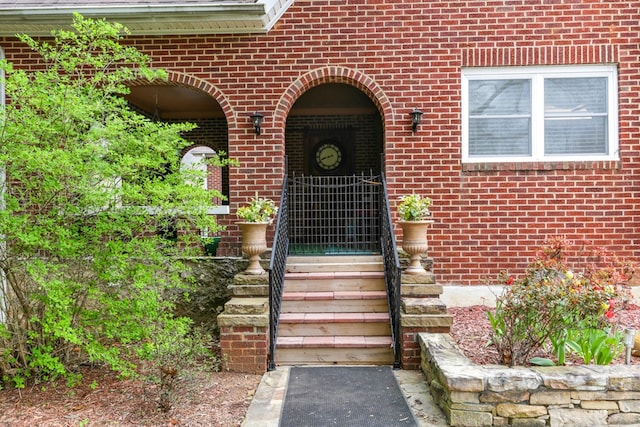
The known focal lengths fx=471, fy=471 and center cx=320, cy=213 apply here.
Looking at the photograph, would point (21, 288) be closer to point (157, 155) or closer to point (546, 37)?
point (157, 155)

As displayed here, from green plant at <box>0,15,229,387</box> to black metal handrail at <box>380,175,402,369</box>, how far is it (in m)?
1.86

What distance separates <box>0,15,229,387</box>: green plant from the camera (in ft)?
12.1

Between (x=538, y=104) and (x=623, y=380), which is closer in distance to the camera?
(x=623, y=380)

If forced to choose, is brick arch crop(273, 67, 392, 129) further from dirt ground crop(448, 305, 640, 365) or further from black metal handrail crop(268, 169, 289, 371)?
dirt ground crop(448, 305, 640, 365)

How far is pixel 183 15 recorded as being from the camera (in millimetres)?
5727

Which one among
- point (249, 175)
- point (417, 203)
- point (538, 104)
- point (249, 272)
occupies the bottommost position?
point (249, 272)

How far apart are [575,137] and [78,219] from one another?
5.86m

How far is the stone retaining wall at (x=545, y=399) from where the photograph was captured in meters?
3.36

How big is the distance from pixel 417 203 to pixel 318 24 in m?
2.74

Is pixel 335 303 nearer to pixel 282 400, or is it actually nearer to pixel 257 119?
pixel 282 400

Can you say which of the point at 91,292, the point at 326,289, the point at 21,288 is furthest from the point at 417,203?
the point at 21,288

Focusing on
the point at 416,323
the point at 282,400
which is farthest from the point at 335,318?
the point at 282,400

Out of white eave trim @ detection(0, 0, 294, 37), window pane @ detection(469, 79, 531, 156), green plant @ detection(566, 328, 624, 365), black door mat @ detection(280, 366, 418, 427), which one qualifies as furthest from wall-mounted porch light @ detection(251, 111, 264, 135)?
green plant @ detection(566, 328, 624, 365)

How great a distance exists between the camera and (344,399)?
3.87 metres
